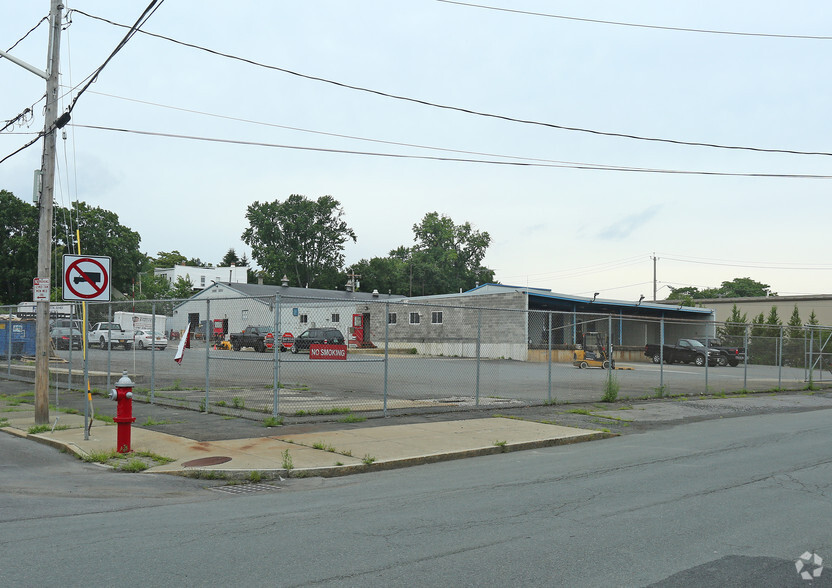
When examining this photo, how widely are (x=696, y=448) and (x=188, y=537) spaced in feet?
28.6

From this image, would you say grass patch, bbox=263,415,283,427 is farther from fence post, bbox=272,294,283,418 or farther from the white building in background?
the white building in background

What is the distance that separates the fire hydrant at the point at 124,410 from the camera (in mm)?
10164

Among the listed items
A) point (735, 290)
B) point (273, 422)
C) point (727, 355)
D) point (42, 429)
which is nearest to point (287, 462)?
point (273, 422)

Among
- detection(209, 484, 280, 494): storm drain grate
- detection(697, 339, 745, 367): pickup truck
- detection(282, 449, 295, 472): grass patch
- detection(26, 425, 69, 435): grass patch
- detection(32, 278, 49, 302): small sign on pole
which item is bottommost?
detection(209, 484, 280, 494): storm drain grate

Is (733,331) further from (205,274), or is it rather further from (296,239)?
(205,274)

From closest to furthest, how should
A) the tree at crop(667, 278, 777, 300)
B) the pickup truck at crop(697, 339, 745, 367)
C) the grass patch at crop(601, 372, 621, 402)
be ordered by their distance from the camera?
the grass patch at crop(601, 372, 621, 402) → the pickup truck at crop(697, 339, 745, 367) → the tree at crop(667, 278, 777, 300)

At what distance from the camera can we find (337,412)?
581 inches

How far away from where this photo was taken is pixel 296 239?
97938mm

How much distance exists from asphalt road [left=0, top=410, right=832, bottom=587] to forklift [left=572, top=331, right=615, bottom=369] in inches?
400

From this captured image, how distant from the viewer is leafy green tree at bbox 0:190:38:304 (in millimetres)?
62406

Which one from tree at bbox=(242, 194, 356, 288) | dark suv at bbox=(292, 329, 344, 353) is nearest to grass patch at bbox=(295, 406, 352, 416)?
dark suv at bbox=(292, 329, 344, 353)

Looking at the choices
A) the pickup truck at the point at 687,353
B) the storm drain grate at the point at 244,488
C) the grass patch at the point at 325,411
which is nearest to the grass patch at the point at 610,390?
the grass patch at the point at 325,411

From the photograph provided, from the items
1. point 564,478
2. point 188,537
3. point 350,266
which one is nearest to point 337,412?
point 564,478

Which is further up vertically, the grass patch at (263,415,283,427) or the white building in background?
the white building in background
